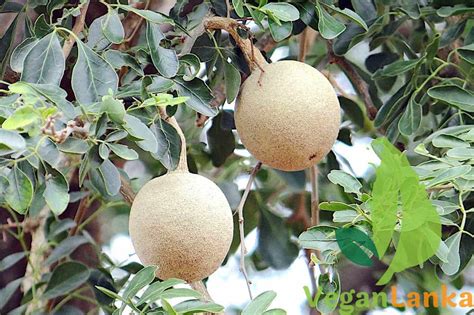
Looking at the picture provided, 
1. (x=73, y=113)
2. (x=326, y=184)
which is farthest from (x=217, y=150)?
(x=73, y=113)

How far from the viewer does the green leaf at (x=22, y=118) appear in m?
0.65

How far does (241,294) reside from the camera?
5.69ft

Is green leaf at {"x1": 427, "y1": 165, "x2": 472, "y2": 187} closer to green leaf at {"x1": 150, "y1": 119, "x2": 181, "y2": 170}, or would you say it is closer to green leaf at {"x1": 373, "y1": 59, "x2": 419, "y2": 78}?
green leaf at {"x1": 150, "y1": 119, "x2": 181, "y2": 170}

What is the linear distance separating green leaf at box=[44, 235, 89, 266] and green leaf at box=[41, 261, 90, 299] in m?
0.06

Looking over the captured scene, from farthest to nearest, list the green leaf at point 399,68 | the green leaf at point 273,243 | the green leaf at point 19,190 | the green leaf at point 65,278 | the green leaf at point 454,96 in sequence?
the green leaf at point 273,243 → the green leaf at point 65,278 → the green leaf at point 399,68 → the green leaf at point 454,96 → the green leaf at point 19,190

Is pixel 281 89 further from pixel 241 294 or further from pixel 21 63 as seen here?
pixel 241 294

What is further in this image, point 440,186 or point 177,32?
point 177,32

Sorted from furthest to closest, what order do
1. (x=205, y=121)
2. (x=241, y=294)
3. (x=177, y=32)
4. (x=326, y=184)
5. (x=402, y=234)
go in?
(x=241, y=294), (x=326, y=184), (x=205, y=121), (x=177, y=32), (x=402, y=234)

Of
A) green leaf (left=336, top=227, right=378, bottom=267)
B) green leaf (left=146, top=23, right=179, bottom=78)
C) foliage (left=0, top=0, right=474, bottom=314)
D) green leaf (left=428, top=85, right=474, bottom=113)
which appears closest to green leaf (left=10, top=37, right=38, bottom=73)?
foliage (left=0, top=0, right=474, bottom=314)

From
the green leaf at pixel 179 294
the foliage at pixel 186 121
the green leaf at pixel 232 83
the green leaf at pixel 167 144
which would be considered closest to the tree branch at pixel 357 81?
the foliage at pixel 186 121

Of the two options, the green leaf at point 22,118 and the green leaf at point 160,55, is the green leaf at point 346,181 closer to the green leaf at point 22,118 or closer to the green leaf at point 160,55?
the green leaf at point 160,55

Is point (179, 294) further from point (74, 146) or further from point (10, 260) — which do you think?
point (10, 260)

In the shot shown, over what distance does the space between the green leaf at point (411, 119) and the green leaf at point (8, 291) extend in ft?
1.99

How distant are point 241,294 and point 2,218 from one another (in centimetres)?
47
